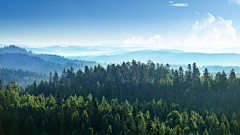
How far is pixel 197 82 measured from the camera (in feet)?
416

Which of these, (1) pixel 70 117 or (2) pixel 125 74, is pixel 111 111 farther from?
(2) pixel 125 74

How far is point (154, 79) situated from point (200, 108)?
4197cm

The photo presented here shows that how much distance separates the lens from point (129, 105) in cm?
10550

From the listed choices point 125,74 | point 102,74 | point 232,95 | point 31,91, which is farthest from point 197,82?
point 31,91

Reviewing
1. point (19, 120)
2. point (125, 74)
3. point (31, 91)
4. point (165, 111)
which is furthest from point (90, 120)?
point (31, 91)

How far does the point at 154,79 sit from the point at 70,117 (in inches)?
2908

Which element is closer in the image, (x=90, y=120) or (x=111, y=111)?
(x=90, y=120)

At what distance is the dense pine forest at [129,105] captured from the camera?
74625mm

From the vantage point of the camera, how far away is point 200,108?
104 meters

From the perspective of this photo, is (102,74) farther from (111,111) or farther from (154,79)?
(111,111)

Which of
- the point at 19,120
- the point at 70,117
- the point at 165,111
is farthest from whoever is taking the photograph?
the point at 165,111

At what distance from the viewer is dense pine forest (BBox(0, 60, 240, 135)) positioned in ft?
245

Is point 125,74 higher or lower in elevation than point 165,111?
higher

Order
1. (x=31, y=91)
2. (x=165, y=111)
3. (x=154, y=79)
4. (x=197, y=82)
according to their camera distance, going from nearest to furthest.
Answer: (x=165, y=111), (x=197, y=82), (x=154, y=79), (x=31, y=91)
